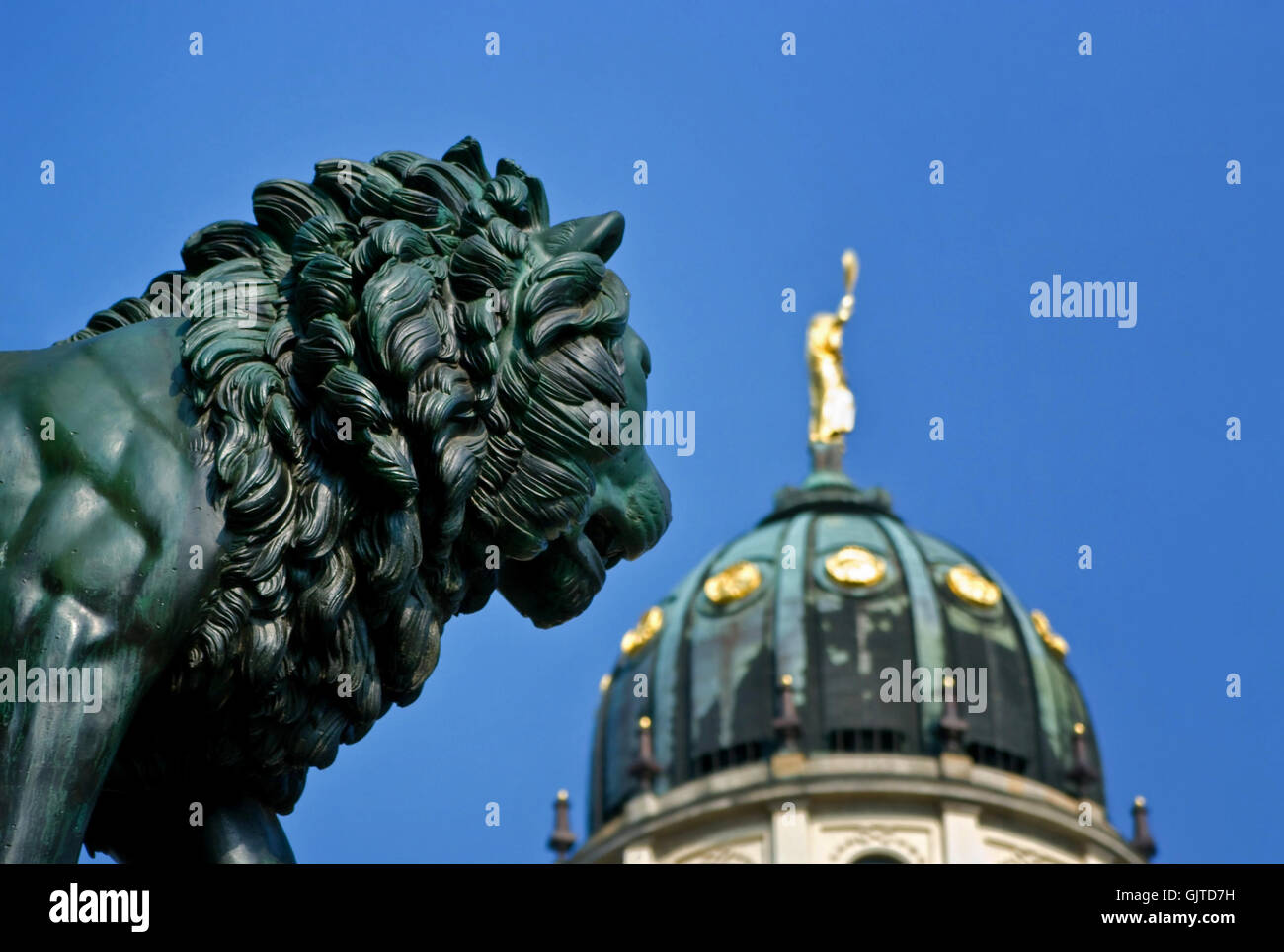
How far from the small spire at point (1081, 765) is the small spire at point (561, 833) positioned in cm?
1492

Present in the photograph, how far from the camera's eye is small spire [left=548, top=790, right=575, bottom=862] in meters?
85.7

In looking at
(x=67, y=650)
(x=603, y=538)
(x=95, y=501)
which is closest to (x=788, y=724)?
(x=603, y=538)

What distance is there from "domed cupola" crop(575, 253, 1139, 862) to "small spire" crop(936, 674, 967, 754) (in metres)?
0.06

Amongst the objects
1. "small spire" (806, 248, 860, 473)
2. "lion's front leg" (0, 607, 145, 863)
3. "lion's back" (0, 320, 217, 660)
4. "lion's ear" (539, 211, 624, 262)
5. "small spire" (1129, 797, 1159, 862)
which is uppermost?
"small spire" (806, 248, 860, 473)

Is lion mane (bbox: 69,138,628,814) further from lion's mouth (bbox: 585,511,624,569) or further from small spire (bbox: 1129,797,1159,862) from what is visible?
small spire (bbox: 1129,797,1159,862)

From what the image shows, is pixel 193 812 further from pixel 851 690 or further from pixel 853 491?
pixel 853 491

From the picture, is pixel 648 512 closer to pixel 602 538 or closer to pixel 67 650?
pixel 602 538

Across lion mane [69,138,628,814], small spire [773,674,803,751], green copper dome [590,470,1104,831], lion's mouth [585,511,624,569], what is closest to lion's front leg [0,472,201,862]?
lion mane [69,138,628,814]

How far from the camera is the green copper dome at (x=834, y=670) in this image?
82938 mm

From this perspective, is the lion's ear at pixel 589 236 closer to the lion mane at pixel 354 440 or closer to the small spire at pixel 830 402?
the lion mane at pixel 354 440

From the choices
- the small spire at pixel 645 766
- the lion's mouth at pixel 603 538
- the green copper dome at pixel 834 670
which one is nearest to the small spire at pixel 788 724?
the green copper dome at pixel 834 670

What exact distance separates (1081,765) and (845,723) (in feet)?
23.2
